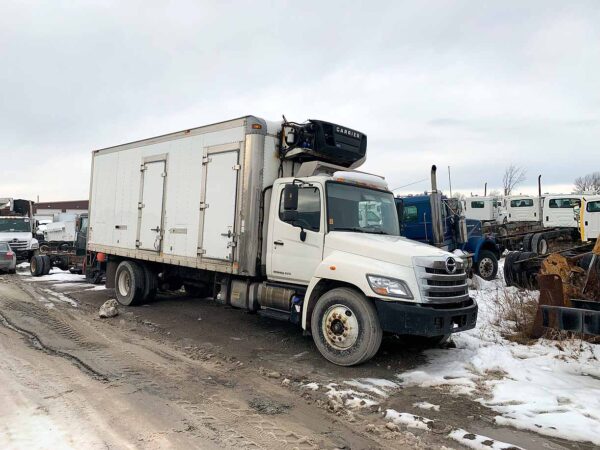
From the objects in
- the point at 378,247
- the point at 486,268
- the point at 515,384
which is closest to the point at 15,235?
the point at 486,268

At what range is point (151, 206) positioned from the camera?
934cm

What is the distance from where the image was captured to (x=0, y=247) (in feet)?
55.8

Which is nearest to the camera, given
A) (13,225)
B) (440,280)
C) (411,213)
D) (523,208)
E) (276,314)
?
(440,280)

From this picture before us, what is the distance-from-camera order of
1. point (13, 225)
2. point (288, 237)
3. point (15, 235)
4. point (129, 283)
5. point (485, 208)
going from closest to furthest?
1. point (288, 237)
2. point (129, 283)
3. point (15, 235)
4. point (13, 225)
5. point (485, 208)

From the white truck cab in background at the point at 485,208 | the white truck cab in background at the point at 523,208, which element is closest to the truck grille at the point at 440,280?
the white truck cab in background at the point at 485,208

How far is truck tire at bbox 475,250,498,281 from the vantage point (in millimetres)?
14445

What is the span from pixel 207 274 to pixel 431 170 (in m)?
5.71

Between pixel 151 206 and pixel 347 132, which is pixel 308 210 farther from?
pixel 151 206

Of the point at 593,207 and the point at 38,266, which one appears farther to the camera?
the point at 593,207

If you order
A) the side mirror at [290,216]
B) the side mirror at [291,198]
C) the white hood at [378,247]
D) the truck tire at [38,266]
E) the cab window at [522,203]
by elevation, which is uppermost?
the cab window at [522,203]

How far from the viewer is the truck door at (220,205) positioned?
739 cm

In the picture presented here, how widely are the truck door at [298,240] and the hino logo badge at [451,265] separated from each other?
5.54 ft

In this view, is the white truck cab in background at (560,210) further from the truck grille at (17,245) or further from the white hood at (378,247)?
the truck grille at (17,245)

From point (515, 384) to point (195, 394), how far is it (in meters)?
3.51
